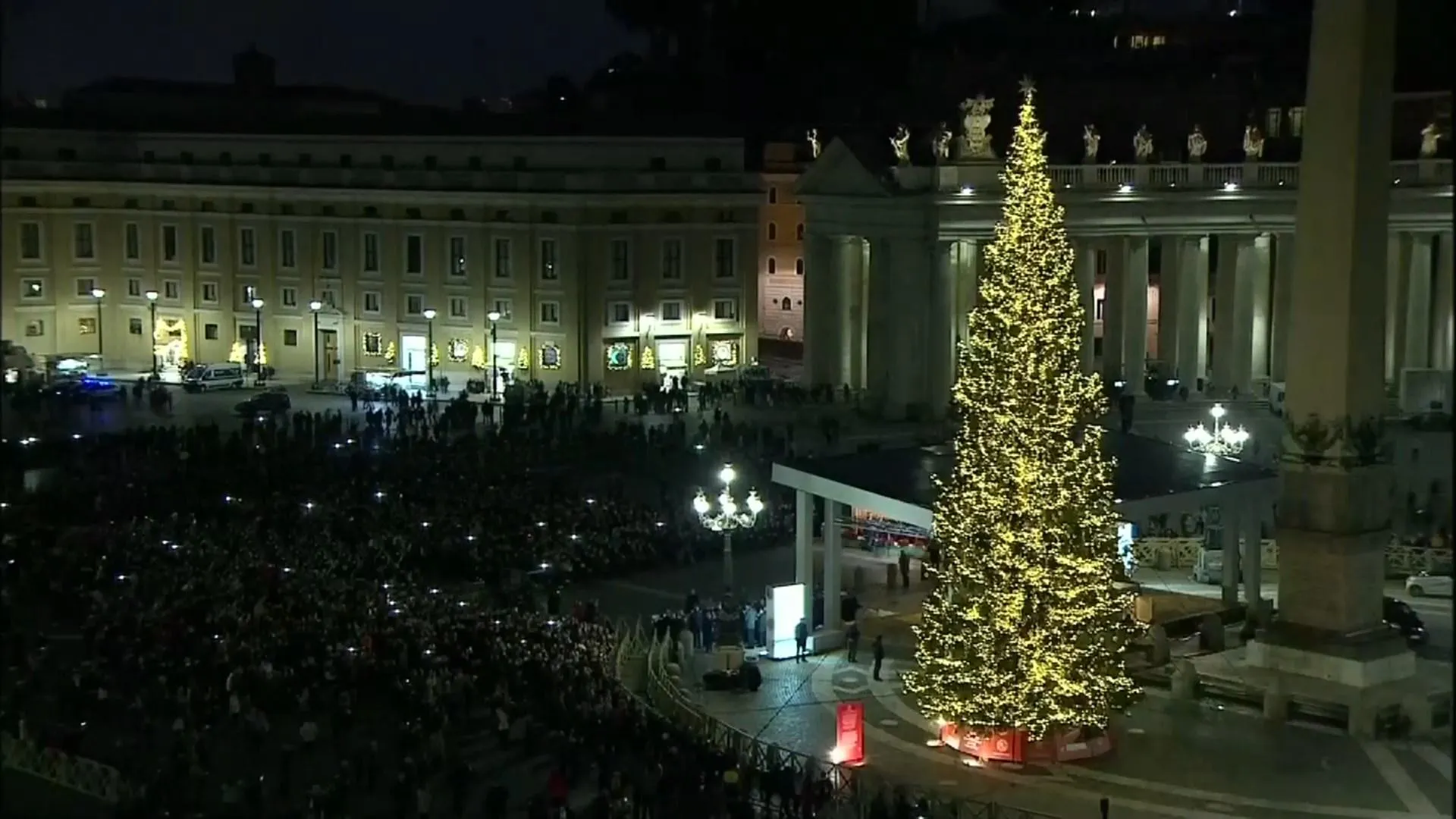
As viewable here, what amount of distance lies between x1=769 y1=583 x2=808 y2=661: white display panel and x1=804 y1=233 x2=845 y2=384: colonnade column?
→ 26115 millimetres

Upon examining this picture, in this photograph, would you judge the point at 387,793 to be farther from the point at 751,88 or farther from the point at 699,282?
the point at 751,88

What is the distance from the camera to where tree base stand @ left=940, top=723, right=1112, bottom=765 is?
24703mm

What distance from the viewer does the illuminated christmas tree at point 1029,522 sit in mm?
24078

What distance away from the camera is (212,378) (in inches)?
2261

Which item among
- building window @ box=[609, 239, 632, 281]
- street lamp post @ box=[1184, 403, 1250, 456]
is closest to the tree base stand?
street lamp post @ box=[1184, 403, 1250, 456]

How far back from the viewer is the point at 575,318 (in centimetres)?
6097

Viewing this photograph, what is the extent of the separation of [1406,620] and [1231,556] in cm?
342

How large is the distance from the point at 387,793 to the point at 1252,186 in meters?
37.0

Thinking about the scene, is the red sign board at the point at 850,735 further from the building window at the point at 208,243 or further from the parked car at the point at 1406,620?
the building window at the point at 208,243

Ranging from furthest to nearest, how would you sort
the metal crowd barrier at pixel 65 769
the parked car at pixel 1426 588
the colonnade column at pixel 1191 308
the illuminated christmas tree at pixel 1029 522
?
the colonnade column at pixel 1191 308 → the parked car at pixel 1426 588 → the illuminated christmas tree at pixel 1029 522 → the metal crowd barrier at pixel 65 769

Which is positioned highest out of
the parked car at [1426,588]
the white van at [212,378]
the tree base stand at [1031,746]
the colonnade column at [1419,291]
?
the colonnade column at [1419,291]

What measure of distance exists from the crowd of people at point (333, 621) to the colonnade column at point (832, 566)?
3454 mm

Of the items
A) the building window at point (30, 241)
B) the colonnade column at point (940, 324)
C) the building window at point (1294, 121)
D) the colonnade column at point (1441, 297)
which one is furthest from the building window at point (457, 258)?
the building window at point (30, 241)

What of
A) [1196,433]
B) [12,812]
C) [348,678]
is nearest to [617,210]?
[1196,433]
